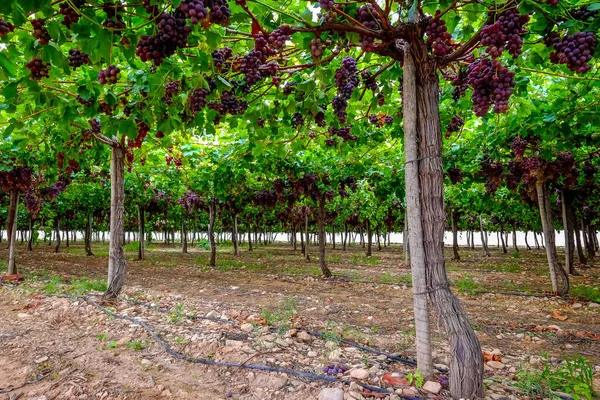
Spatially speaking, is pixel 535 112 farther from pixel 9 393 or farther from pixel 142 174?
pixel 142 174

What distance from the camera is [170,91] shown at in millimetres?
3316

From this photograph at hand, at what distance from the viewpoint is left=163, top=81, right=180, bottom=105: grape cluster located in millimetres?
3275

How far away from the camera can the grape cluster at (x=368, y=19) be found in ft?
8.94

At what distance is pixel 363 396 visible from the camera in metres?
3.02

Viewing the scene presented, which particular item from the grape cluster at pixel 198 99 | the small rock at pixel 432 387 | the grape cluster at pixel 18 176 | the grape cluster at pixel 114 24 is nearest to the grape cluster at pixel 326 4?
the grape cluster at pixel 114 24

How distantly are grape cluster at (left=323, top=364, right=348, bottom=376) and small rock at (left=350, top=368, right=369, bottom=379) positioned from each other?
145mm

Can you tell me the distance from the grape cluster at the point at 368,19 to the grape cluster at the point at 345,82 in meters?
0.34

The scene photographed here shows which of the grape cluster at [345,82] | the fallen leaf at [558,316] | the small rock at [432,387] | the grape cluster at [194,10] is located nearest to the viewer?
the grape cluster at [194,10]

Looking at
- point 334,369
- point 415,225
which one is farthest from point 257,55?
point 334,369

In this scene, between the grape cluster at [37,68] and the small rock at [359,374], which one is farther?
the small rock at [359,374]

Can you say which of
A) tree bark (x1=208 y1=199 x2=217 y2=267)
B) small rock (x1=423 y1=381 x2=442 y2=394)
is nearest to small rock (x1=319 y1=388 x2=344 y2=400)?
small rock (x1=423 y1=381 x2=442 y2=394)

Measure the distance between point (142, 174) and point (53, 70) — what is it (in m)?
10.3

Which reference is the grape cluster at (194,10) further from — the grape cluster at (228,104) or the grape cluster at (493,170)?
the grape cluster at (493,170)

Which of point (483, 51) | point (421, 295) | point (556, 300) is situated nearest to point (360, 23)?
point (483, 51)
